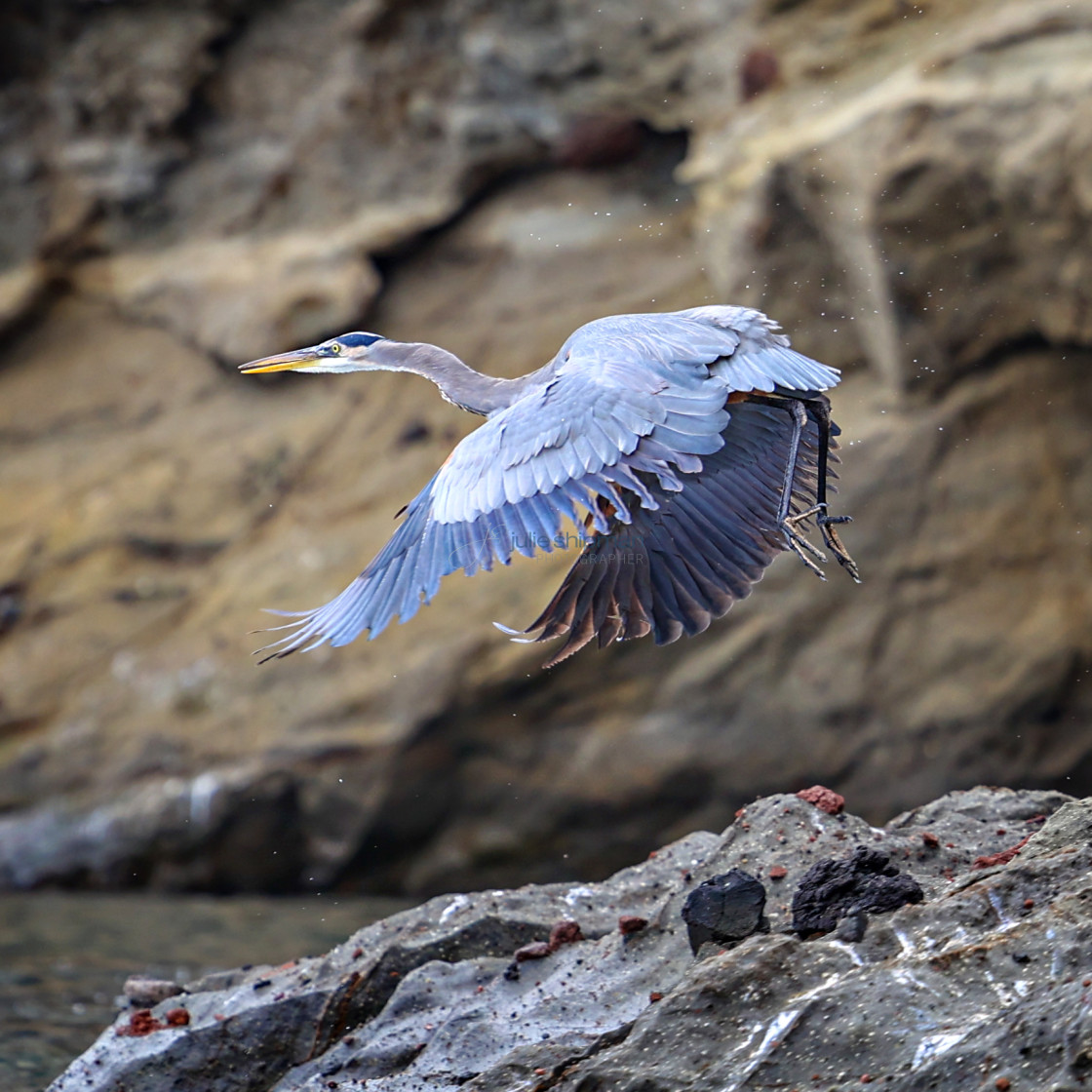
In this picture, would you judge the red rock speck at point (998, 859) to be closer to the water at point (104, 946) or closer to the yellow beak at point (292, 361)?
the yellow beak at point (292, 361)

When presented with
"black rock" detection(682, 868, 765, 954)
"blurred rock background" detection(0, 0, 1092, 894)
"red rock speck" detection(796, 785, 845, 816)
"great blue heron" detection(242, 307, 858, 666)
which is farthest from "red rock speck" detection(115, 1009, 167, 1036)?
"blurred rock background" detection(0, 0, 1092, 894)

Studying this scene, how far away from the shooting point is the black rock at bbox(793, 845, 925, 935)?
2883 millimetres

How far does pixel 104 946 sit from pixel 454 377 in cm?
373

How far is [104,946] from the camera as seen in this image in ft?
21.8

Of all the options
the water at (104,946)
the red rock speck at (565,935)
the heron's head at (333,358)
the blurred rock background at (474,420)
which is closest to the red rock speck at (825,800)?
the red rock speck at (565,935)

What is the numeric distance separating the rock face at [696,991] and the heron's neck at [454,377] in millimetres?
1461

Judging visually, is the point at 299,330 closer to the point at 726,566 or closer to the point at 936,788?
the point at 936,788

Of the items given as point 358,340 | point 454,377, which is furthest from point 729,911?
point 358,340

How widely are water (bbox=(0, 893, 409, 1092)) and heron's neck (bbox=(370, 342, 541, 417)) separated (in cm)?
A: 248

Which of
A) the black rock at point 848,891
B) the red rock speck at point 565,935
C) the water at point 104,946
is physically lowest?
the water at point 104,946

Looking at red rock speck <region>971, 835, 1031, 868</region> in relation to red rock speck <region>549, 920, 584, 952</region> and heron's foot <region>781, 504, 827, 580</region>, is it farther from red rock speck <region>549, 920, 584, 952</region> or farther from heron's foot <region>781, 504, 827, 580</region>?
red rock speck <region>549, 920, 584, 952</region>

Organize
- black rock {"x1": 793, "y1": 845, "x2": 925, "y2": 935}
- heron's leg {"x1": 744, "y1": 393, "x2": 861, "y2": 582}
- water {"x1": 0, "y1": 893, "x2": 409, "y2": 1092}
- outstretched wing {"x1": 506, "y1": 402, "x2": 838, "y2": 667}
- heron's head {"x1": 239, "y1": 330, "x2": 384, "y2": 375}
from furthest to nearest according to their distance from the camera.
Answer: water {"x1": 0, "y1": 893, "x2": 409, "y2": 1092} → heron's head {"x1": 239, "y1": 330, "x2": 384, "y2": 375} → outstretched wing {"x1": 506, "y1": 402, "x2": 838, "y2": 667} → heron's leg {"x1": 744, "y1": 393, "x2": 861, "y2": 582} → black rock {"x1": 793, "y1": 845, "x2": 925, "y2": 935}

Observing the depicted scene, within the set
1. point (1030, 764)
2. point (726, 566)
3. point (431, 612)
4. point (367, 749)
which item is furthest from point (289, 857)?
point (726, 566)

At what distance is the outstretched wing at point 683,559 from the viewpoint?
3971 mm
